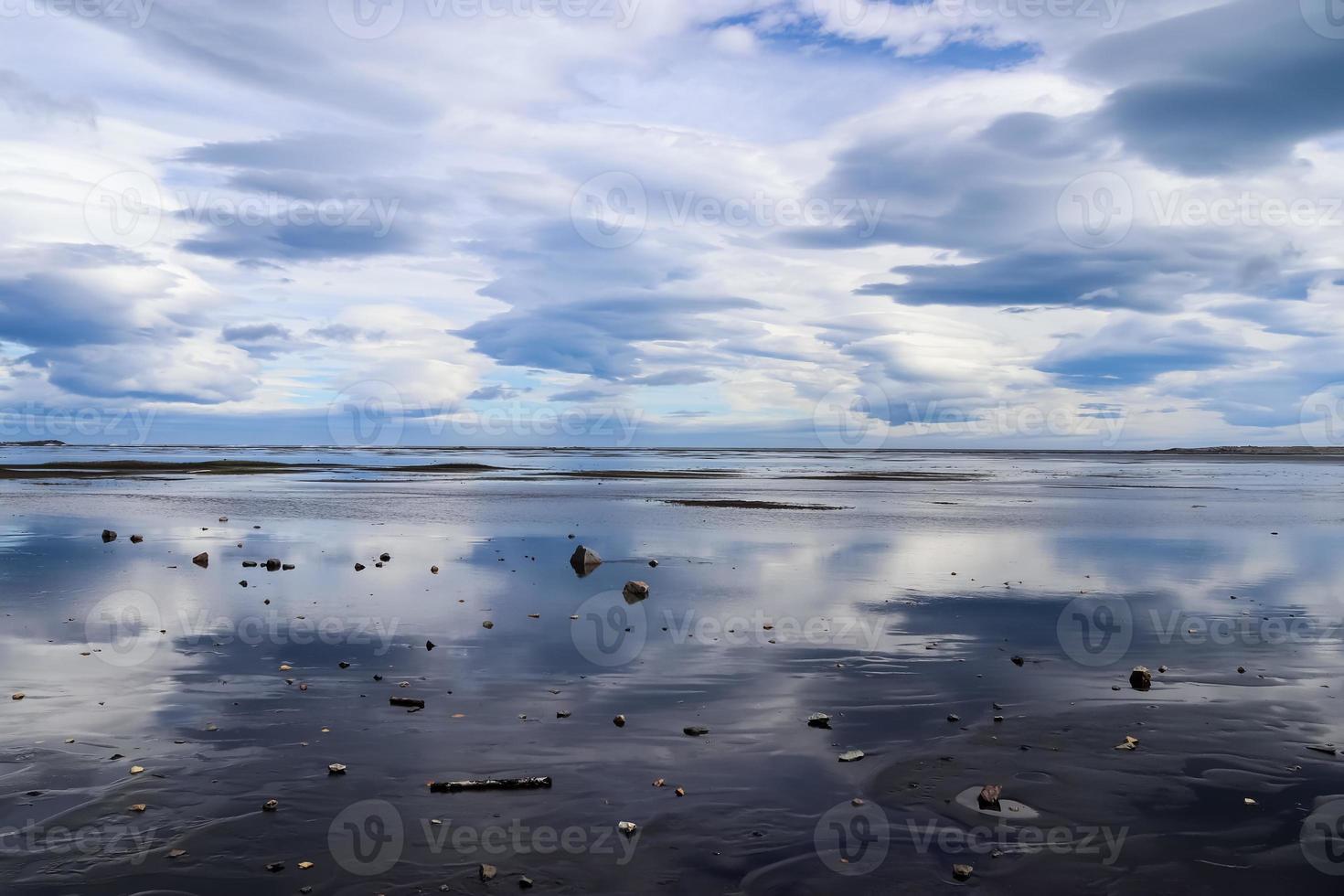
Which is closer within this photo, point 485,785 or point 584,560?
point 485,785

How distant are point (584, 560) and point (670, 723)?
15.6m

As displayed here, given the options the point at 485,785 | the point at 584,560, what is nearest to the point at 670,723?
the point at 485,785

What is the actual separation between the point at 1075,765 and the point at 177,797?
427 inches

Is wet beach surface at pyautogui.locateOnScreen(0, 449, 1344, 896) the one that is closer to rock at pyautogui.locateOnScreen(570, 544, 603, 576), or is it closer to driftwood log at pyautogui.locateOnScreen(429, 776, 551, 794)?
driftwood log at pyautogui.locateOnScreen(429, 776, 551, 794)

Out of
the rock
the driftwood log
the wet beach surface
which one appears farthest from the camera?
the rock

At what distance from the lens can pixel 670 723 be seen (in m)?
12.4

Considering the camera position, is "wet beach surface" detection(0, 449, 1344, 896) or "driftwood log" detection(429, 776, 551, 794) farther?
"driftwood log" detection(429, 776, 551, 794)

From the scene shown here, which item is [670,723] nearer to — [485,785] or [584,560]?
[485,785]

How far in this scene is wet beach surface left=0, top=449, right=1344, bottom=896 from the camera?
838cm

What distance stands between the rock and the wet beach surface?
2.01 feet

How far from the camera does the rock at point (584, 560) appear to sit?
1076 inches

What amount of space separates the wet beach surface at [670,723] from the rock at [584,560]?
61cm

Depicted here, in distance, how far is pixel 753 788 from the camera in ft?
32.8

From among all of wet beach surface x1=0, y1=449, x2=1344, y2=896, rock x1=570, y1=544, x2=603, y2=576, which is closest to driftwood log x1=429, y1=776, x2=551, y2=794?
wet beach surface x1=0, y1=449, x2=1344, y2=896
